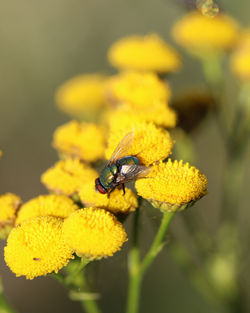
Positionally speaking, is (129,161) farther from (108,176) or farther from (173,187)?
(173,187)

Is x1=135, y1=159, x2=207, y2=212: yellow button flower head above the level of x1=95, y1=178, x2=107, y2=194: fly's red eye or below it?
above

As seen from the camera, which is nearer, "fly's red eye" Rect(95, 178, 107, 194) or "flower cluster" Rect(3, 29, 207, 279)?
"flower cluster" Rect(3, 29, 207, 279)

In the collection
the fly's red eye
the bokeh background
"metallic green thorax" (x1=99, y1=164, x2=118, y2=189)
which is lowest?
the bokeh background

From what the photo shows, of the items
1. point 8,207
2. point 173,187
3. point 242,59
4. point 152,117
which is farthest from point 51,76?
point 173,187

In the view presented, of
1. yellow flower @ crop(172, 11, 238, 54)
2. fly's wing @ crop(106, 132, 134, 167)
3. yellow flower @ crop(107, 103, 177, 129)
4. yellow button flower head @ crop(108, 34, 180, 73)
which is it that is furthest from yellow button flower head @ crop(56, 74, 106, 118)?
fly's wing @ crop(106, 132, 134, 167)

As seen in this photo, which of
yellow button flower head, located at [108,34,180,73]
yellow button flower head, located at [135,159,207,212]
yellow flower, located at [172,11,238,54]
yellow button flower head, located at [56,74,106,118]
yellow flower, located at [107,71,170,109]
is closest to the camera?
yellow button flower head, located at [135,159,207,212]

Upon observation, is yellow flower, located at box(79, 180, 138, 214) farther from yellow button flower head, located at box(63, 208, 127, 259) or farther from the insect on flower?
yellow button flower head, located at box(63, 208, 127, 259)

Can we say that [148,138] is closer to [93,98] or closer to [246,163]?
[93,98]

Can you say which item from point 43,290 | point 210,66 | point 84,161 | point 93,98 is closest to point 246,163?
point 210,66
